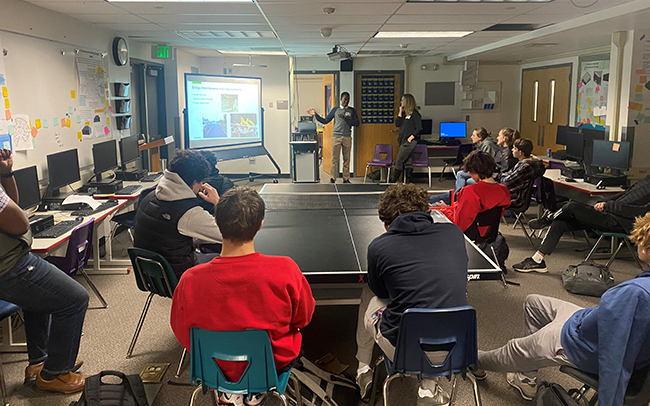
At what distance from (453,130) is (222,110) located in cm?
465

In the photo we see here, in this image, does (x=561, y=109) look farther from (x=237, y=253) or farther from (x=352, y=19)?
(x=237, y=253)

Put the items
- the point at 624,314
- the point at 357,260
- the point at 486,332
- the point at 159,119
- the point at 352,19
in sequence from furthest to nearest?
the point at 159,119
the point at 352,19
the point at 486,332
the point at 357,260
the point at 624,314

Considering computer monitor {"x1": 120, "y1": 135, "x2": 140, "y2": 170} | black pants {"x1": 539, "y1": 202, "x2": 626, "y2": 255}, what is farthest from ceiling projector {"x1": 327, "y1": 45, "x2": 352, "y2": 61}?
black pants {"x1": 539, "y1": 202, "x2": 626, "y2": 255}

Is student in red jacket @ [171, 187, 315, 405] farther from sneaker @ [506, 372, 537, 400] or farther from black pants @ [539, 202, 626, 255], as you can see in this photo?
black pants @ [539, 202, 626, 255]

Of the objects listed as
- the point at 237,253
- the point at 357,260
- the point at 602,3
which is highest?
the point at 602,3

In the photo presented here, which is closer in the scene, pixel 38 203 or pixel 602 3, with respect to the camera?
pixel 38 203

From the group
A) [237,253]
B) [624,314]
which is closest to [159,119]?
[237,253]

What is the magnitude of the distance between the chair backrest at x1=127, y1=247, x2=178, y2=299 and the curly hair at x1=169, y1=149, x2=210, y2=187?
498 mm

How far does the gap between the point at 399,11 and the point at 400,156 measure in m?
4.68

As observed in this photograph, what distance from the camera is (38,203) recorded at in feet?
13.8

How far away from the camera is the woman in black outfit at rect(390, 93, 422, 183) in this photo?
9.23 meters

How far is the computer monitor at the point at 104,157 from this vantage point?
5.39m

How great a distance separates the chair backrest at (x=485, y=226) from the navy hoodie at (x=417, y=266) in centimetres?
189

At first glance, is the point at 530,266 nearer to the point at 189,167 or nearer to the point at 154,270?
the point at 189,167
